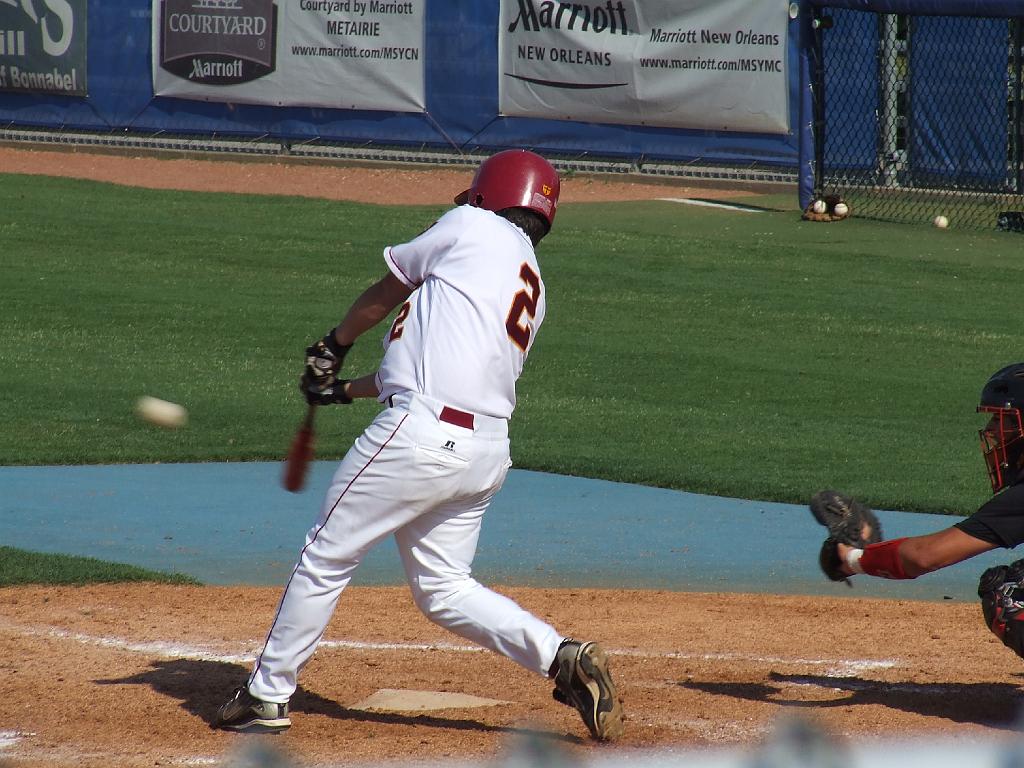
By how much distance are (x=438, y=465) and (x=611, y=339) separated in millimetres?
8534

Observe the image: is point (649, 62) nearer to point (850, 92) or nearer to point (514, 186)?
point (850, 92)

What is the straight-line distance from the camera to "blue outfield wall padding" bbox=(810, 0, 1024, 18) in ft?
59.9

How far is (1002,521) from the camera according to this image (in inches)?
183

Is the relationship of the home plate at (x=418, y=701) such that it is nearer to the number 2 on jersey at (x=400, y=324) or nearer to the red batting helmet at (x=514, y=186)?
the number 2 on jersey at (x=400, y=324)

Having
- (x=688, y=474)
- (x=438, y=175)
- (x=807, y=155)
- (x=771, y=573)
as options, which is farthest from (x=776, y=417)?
(x=438, y=175)

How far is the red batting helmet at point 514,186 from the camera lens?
4961 mm

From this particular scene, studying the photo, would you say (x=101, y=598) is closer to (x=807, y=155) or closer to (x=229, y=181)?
(x=807, y=155)

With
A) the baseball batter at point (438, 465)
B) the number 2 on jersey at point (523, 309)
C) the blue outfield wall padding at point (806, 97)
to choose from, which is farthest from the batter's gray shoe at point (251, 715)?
the blue outfield wall padding at point (806, 97)

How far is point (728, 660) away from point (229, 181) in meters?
19.2

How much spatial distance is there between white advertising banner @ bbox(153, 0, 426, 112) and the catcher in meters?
20.2

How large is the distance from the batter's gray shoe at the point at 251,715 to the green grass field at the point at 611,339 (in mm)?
4206

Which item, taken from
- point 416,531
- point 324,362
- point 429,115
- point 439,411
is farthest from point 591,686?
point 429,115

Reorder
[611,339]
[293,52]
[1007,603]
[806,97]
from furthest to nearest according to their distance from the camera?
[293,52]
[806,97]
[611,339]
[1007,603]

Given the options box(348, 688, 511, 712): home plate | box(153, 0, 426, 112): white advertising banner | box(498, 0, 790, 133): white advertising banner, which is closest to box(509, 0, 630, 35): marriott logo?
box(498, 0, 790, 133): white advertising banner
